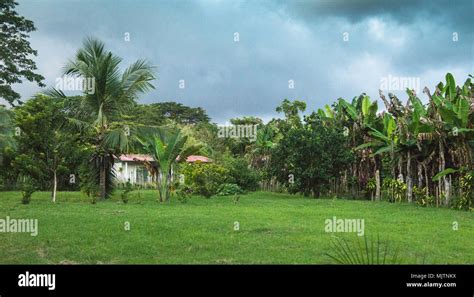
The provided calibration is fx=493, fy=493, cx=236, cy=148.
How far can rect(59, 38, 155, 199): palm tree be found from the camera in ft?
63.4

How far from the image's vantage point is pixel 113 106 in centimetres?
2006

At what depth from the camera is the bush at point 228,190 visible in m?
23.9

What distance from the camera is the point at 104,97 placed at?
19.7m

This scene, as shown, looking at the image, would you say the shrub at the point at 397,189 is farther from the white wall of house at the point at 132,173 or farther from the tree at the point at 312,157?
the white wall of house at the point at 132,173

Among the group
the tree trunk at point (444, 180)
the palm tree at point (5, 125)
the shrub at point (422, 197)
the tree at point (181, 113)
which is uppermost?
the tree at point (181, 113)

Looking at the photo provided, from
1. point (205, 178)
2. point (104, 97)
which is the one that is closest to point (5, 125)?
point (104, 97)

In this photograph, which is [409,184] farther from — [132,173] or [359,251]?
[132,173]

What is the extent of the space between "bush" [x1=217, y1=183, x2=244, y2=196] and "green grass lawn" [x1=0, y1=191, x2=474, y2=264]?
34.5ft

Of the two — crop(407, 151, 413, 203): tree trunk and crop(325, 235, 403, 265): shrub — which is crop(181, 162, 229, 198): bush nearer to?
crop(407, 151, 413, 203): tree trunk

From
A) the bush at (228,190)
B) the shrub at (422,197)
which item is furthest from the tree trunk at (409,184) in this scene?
the bush at (228,190)

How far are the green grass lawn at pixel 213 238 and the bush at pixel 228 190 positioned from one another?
10.5 meters

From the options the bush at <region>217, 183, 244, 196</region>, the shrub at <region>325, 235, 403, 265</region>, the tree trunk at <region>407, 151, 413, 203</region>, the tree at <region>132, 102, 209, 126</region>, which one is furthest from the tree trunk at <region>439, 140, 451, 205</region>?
the tree at <region>132, 102, 209, 126</region>
